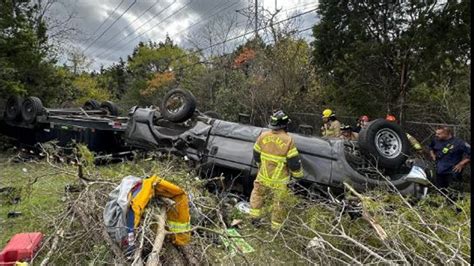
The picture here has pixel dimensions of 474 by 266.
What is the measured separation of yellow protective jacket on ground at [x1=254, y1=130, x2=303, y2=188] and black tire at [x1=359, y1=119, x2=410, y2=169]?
3.04ft

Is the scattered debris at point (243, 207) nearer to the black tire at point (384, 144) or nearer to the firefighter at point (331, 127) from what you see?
the black tire at point (384, 144)

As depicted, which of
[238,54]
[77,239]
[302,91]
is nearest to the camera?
[77,239]

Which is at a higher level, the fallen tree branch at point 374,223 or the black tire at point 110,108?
the black tire at point 110,108

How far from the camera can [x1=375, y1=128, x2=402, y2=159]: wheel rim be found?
548 centimetres

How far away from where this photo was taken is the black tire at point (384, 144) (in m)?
5.35

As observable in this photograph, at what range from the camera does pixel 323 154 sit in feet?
17.9

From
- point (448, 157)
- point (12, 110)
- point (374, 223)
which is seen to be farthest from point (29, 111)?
point (374, 223)

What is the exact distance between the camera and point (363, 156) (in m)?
5.46

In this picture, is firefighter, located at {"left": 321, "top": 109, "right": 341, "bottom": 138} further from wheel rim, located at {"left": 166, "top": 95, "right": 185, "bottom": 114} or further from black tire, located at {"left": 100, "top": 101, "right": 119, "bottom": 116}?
black tire, located at {"left": 100, "top": 101, "right": 119, "bottom": 116}

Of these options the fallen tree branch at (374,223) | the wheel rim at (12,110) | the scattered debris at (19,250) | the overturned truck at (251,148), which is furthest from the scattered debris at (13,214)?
the wheel rim at (12,110)

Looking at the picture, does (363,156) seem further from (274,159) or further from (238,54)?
(238,54)

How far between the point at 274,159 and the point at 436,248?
2.30m

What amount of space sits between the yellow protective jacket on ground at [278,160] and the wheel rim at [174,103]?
279 cm

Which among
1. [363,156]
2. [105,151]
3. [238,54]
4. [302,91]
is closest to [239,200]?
[363,156]
